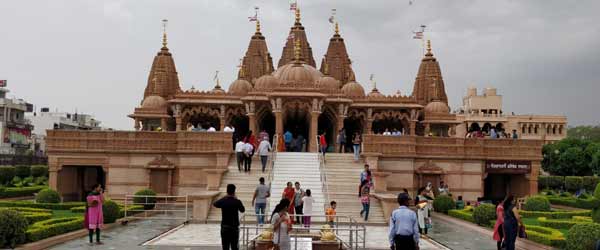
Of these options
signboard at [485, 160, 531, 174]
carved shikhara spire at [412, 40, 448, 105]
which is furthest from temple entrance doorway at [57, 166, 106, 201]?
carved shikhara spire at [412, 40, 448, 105]

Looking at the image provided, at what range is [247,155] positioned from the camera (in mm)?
23469

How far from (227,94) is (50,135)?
45.1 feet

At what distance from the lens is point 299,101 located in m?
29.7

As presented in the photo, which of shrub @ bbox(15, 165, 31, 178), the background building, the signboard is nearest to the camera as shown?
the signboard

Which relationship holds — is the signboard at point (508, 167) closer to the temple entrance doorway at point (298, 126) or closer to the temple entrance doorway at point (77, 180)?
the temple entrance doorway at point (298, 126)

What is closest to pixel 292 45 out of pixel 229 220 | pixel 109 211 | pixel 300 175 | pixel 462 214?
pixel 300 175

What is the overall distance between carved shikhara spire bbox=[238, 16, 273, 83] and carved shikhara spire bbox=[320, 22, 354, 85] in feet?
15.4

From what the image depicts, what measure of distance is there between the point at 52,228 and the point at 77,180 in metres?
14.4

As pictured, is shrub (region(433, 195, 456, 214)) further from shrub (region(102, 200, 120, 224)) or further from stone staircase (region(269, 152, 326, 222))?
shrub (region(102, 200, 120, 224))

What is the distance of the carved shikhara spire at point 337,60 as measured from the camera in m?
48.4

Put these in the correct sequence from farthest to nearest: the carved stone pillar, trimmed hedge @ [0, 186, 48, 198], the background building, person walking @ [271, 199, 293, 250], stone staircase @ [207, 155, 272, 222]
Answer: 1. the background building
2. trimmed hedge @ [0, 186, 48, 198]
3. the carved stone pillar
4. stone staircase @ [207, 155, 272, 222]
5. person walking @ [271, 199, 293, 250]

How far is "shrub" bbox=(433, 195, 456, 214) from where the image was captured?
2391 cm

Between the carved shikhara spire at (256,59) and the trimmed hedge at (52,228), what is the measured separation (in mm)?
31588

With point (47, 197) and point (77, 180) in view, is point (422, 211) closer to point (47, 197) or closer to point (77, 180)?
point (47, 197)
